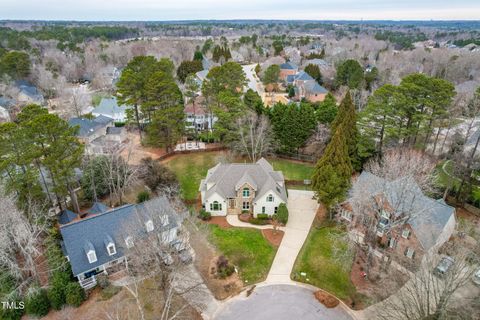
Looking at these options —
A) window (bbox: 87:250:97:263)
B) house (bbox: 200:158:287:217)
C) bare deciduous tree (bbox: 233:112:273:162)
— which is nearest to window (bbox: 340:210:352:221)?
house (bbox: 200:158:287:217)

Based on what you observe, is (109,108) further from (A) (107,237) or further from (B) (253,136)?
(A) (107,237)

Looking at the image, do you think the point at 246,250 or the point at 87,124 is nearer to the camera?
the point at 246,250

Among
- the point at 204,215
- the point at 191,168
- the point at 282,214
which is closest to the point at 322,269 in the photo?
the point at 282,214

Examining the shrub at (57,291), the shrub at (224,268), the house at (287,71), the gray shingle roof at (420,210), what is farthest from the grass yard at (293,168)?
the house at (287,71)

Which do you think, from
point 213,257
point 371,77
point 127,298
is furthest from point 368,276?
point 371,77

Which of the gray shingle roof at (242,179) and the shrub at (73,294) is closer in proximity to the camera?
the shrub at (73,294)

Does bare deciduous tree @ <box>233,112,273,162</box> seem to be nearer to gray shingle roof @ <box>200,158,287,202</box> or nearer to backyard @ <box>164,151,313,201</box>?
backyard @ <box>164,151,313,201</box>

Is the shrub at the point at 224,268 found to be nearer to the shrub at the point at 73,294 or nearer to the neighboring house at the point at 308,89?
the shrub at the point at 73,294
